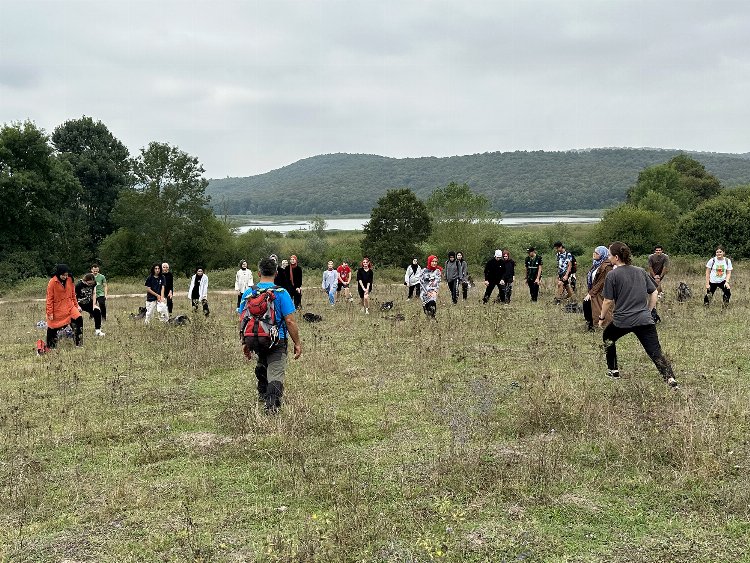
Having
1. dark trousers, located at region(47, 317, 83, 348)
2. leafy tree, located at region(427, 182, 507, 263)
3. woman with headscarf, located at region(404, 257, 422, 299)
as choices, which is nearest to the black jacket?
woman with headscarf, located at region(404, 257, 422, 299)

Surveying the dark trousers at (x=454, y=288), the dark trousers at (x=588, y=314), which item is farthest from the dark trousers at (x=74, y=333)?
the dark trousers at (x=588, y=314)

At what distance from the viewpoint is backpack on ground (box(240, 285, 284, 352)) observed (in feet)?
22.2

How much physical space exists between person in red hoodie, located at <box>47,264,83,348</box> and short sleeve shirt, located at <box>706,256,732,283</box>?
47.0 feet

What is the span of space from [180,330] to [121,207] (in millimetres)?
35973

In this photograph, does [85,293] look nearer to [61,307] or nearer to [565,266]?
[61,307]

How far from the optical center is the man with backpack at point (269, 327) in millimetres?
6793

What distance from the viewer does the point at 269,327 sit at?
6.82m

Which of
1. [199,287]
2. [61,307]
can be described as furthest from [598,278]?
[199,287]

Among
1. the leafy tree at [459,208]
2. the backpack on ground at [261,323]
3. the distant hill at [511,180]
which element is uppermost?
the distant hill at [511,180]

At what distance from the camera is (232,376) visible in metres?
9.72

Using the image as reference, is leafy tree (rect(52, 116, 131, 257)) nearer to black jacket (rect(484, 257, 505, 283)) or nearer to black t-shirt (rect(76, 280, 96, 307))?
black t-shirt (rect(76, 280, 96, 307))

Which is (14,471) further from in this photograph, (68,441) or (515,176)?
(515,176)

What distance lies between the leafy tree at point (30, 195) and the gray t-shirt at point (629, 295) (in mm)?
37760

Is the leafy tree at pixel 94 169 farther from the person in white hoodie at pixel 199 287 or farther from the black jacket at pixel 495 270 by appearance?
the black jacket at pixel 495 270
